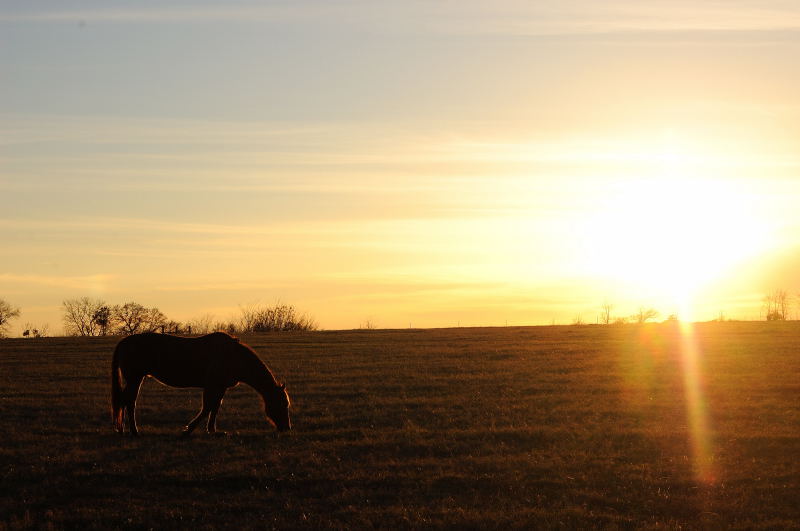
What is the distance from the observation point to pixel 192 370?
715 inches

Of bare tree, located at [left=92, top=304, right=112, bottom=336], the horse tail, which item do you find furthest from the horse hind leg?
bare tree, located at [left=92, top=304, right=112, bottom=336]

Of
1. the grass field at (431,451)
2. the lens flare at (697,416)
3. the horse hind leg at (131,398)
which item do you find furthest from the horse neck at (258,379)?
the lens flare at (697,416)

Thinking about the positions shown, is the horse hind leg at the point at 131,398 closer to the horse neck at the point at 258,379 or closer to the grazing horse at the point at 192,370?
the grazing horse at the point at 192,370

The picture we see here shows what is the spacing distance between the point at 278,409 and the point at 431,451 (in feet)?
13.1

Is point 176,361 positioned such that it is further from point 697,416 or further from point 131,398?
point 697,416

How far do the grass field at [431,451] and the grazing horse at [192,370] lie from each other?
0.64m

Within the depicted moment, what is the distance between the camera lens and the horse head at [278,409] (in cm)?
1823

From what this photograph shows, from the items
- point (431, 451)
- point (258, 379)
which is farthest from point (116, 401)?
point (431, 451)

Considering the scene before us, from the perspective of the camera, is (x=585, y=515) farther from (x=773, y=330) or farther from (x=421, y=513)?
(x=773, y=330)

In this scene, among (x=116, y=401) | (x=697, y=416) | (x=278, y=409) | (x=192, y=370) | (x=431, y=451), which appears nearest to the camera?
(x=431, y=451)

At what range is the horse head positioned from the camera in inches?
718

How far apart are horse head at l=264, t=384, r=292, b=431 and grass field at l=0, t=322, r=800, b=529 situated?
36cm

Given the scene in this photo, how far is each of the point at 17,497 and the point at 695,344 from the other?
105 feet

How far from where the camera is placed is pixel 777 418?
1923 cm
